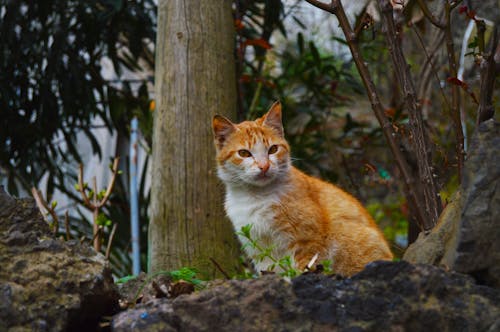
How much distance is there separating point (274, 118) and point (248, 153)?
0.30 m

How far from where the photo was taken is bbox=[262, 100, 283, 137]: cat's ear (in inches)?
143

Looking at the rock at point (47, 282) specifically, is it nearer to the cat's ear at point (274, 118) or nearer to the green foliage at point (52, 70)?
the cat's ear at point (274, 118)

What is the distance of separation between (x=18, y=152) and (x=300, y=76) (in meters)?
2.81

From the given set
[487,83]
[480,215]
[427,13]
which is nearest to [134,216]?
[427,13]

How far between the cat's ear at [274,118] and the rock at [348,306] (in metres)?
1.84

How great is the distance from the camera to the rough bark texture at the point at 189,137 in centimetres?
343

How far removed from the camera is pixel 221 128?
3479mm

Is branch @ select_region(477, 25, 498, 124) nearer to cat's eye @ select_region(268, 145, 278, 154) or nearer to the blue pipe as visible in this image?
cat's eye @ select_region(268, 145, 278, 154)

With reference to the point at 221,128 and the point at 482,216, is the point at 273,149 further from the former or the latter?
the point at 482,216

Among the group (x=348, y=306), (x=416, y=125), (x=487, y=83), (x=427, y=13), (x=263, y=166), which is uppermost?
(x=427, y=13)

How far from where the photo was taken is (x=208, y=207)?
3.51m

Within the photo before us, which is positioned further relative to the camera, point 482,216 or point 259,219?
point 259,219

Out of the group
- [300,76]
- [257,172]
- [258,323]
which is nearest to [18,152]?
[300,76]

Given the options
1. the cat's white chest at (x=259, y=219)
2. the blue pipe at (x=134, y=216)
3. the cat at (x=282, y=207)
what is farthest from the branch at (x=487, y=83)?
the blue pipe at (x=134, y=216)
